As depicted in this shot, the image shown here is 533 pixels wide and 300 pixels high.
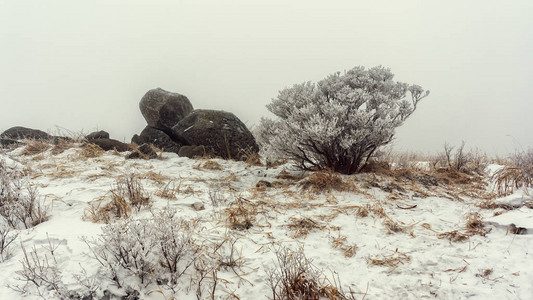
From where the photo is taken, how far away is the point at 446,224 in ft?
11.2

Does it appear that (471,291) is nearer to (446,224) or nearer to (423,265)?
(423,265)

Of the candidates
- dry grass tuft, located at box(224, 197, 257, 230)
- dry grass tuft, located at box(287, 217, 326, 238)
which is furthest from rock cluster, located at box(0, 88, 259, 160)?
dry grass tuft, located at box(287, 217, 326, 238)

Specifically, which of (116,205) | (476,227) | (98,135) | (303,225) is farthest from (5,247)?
(98,135)

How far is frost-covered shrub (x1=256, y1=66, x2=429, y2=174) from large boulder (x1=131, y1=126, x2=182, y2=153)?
5323 mm

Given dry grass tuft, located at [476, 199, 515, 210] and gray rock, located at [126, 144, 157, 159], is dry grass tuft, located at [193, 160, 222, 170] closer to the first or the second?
gray rock, located at [126, 144, 157, 159]

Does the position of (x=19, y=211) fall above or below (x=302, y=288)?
above

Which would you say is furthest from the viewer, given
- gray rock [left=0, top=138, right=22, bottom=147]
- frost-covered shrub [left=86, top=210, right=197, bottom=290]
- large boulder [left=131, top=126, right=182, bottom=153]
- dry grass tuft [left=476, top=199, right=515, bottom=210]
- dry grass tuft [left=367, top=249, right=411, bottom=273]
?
large boulder [left=131, top=126, right=182, bottom=153]

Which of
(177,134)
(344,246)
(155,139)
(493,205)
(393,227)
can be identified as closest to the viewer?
(344,246)

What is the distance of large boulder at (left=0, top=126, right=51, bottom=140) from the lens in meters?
9.66

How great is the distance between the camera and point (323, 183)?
4.96 m

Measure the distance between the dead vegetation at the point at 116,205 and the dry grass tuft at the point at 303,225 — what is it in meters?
1.96

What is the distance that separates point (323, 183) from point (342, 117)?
1346 millimetres

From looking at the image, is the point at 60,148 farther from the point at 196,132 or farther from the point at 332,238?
the point at 332,238

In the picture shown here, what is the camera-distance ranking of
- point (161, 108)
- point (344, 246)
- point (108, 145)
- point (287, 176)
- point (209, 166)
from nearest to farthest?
point (344, 246) < point (287, 176) < point (209, 166) < point (108, 145) < point (161, 108)
